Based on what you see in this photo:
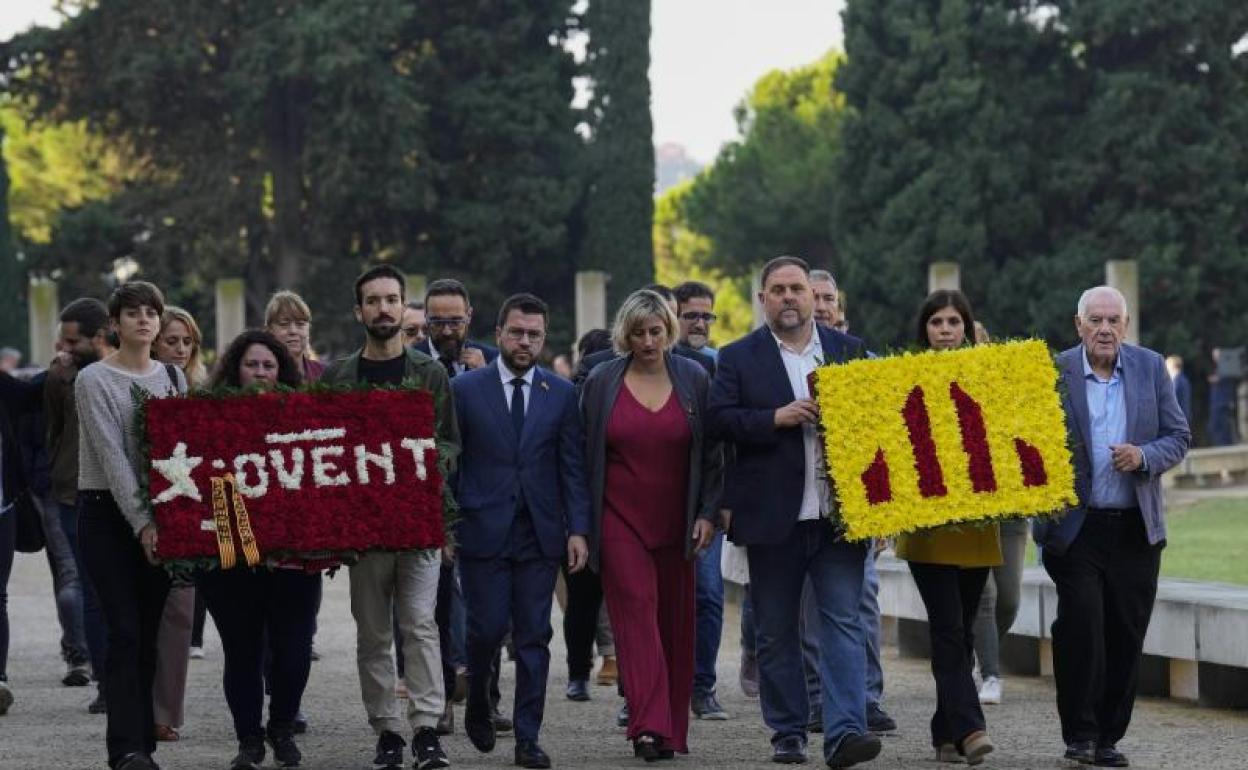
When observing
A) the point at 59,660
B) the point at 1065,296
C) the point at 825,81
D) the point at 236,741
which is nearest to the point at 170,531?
the point at 236,741

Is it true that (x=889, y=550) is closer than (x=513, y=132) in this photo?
Yes

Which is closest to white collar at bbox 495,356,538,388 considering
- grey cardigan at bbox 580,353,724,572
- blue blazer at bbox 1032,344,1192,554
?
grey cardigan at bbox 580,353,724,572

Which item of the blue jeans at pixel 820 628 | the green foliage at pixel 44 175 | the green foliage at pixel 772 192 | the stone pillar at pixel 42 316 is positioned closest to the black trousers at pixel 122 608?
the blue jeans at pixel 820 628

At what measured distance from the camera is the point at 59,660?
1498 centimetres

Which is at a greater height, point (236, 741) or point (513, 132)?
point (513, 132)

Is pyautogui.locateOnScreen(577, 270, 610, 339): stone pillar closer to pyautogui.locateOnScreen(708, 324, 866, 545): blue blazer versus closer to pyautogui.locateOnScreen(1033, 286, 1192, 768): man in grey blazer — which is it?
pyautogui.locateOnScreen(708, 324, 866, 545): blue blazer

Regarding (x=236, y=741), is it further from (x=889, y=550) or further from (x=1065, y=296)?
(x=1065, y=296)

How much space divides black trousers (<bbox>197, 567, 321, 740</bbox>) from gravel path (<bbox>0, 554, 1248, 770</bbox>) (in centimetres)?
35

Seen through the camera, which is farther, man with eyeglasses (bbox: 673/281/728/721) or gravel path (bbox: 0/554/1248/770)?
man with eyeglasses (bbox: 673/281/728/721)

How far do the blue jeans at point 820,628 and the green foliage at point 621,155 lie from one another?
40.2 m

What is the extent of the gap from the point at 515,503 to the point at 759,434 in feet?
3.40

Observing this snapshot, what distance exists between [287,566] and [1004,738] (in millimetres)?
3272

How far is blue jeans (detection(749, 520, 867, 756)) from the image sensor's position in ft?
32.7

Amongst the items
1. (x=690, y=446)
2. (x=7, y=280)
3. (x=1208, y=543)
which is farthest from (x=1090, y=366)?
(x=7, y=280)
